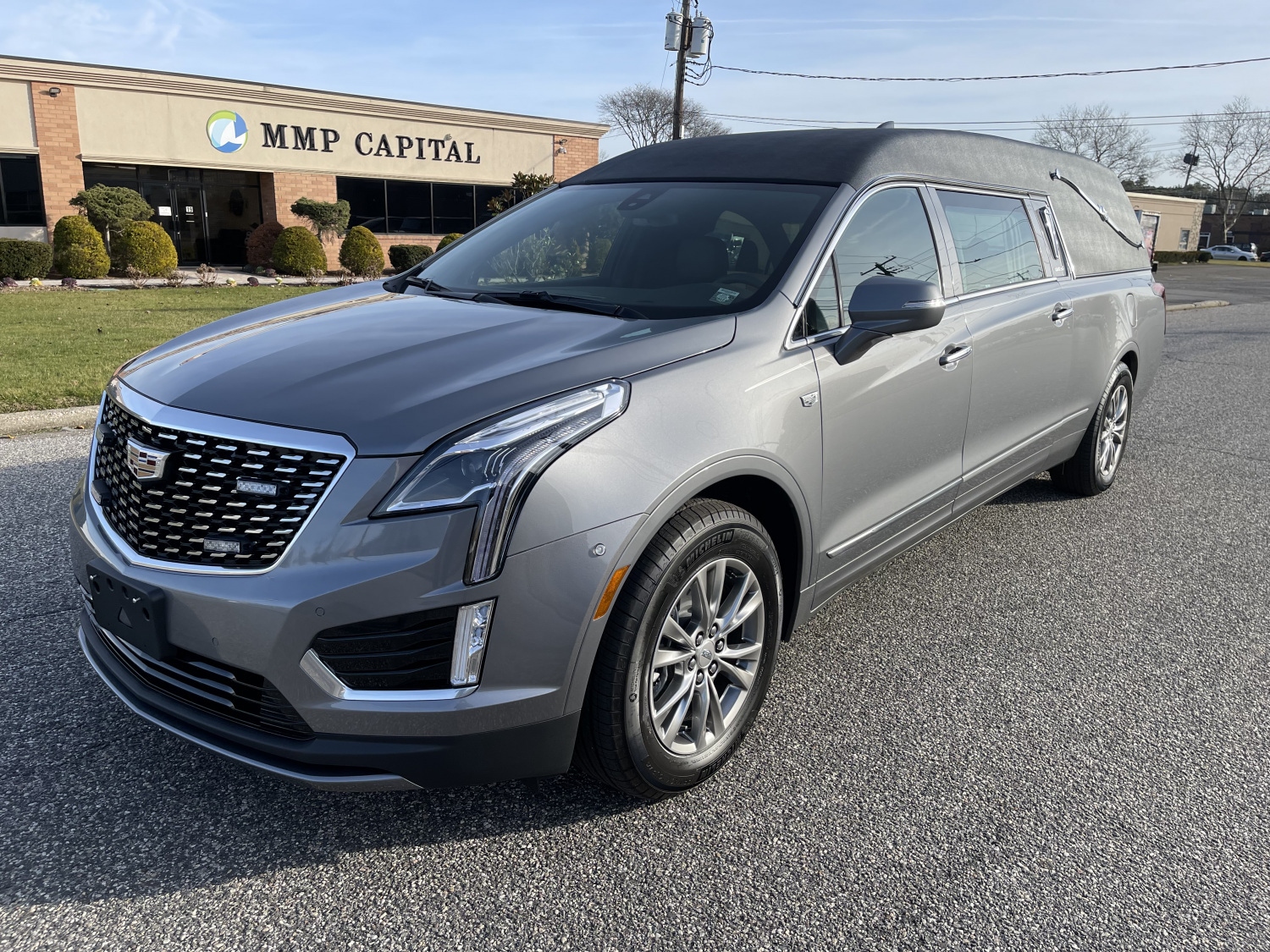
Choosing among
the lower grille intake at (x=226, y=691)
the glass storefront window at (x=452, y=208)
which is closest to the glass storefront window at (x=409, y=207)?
the glass storefront window at (x=452, y=208)

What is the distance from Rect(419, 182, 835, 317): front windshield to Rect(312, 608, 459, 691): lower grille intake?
1306mm

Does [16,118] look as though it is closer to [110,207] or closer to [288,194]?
[110,207]

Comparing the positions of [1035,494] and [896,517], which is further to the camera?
[1035,494]

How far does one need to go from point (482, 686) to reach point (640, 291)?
158 centimetres

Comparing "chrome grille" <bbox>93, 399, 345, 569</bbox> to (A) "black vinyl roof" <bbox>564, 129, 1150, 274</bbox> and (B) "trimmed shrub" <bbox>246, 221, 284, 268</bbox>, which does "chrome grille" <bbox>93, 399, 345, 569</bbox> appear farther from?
(B) "trimmed shrub" <bbox>246, 221, 284, 268</bbox>

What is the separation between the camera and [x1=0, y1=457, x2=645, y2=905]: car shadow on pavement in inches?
93.6

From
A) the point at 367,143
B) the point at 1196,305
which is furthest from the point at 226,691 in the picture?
the point at 367,143

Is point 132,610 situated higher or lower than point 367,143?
lower

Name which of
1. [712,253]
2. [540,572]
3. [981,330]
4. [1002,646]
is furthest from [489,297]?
[1002,646]

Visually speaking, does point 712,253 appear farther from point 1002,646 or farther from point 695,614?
point 1002,646

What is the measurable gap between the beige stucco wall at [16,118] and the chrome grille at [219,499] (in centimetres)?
2776

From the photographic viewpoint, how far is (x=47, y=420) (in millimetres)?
6793

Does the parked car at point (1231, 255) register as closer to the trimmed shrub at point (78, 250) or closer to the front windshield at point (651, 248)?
the trimmed shrub at point (78, 250)

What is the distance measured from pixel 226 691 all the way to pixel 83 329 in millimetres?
11314
